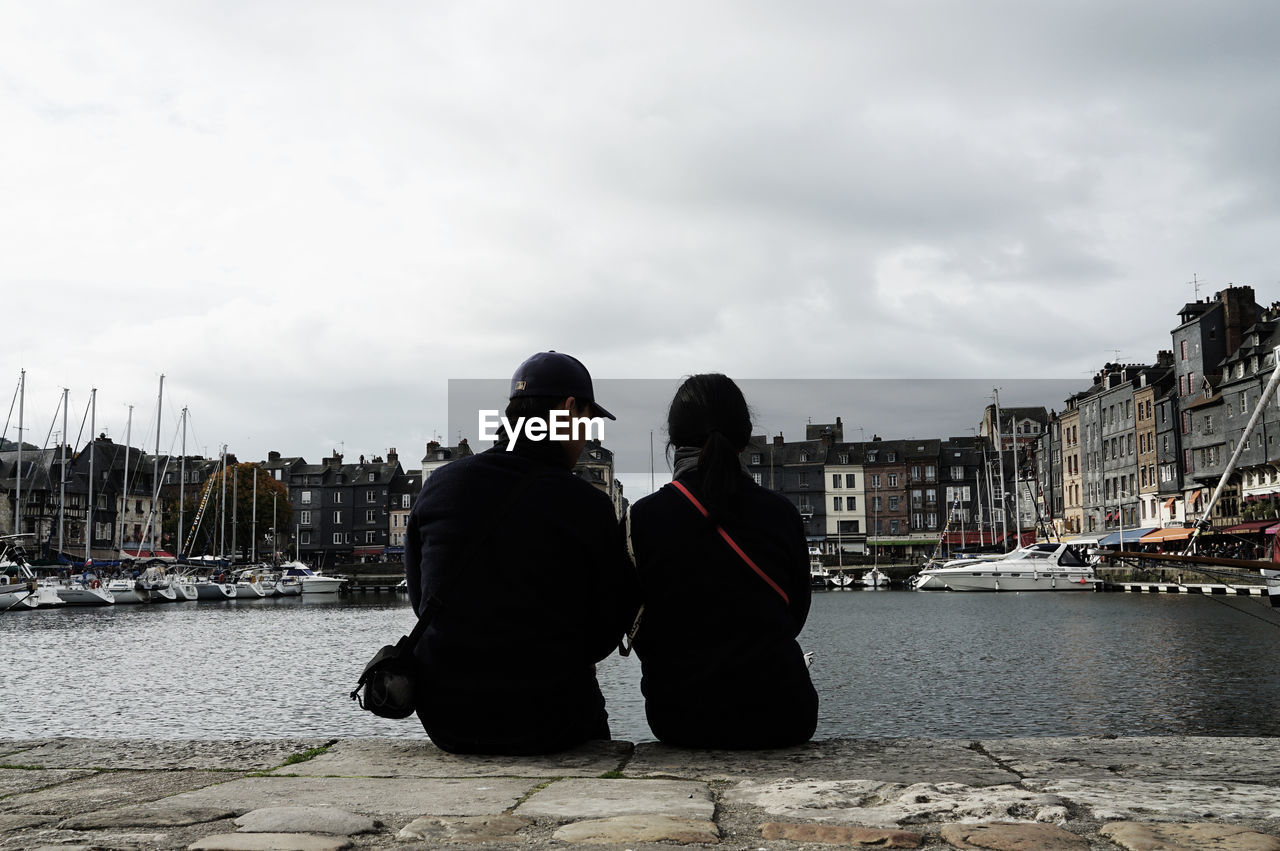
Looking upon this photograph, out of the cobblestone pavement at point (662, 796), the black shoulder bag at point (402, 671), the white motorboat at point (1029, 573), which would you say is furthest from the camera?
the white motorboat at point (1029, 573)

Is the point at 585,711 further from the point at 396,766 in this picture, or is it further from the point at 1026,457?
the point at 1026,457

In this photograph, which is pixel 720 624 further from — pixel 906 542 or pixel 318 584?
pixel 906 542

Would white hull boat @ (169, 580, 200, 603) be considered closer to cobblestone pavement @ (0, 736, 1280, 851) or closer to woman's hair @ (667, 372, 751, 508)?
cobblestone pavement @ (0, 736, 1280, 851)

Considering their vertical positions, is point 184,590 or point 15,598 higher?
point 15,598

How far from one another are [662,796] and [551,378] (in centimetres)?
199

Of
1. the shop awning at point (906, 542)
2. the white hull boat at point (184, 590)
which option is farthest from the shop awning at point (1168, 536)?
the white hull boat at point (184, 590)

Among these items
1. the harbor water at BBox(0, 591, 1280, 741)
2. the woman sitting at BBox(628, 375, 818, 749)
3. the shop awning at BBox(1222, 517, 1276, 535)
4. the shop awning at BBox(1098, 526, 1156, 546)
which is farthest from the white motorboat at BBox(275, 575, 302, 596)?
the woman sitting at BBox(628, 375, 818, 749)

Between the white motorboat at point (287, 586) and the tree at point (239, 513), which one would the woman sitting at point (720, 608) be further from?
the tree at point (239, 513)

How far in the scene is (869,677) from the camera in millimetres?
21875

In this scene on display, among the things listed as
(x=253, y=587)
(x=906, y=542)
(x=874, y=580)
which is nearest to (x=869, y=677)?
(x=253, y=587)

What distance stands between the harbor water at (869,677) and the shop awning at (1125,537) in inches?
1442

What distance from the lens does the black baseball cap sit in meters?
4.88

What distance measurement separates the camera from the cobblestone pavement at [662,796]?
3.00 metres

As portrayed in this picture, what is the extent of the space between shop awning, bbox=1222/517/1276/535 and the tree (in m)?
83.6
